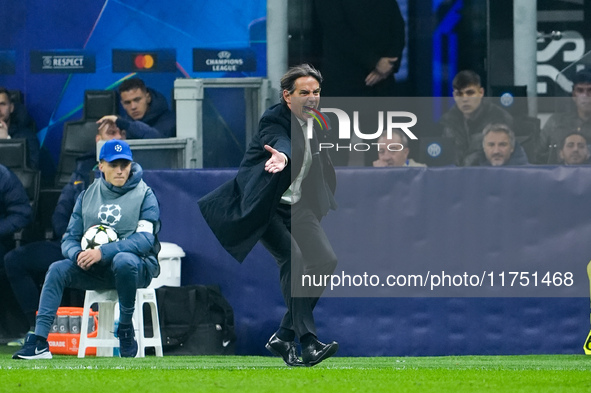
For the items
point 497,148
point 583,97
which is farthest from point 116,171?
point 583,97

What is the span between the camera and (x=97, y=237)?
33.4 feet

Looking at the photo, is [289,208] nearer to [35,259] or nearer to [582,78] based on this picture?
[35,259]

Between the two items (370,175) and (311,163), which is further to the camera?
(370,175)

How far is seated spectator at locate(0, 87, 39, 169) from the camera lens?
12.9m

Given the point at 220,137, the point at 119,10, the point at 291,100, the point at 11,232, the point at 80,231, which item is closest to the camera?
the point at 291,100

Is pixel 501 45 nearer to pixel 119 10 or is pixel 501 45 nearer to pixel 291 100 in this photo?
pixel 119 10

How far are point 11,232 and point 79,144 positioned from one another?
5.44ft

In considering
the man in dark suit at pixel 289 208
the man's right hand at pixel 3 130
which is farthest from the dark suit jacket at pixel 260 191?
the man's right hand at pixel 3 130

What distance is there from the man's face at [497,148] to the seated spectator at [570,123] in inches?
21.3

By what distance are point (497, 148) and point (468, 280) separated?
48.3 inches

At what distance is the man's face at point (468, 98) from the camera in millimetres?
11953

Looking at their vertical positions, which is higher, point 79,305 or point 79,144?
point 79,144

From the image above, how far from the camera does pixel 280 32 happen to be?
13109 mm

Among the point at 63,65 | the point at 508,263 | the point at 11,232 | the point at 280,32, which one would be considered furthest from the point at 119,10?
the point at 508,263
